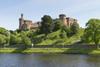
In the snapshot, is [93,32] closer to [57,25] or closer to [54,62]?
[54,62]

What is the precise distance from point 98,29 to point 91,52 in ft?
32.1

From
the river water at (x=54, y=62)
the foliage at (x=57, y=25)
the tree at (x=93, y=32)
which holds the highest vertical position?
the foliage at (x=57, y=25)

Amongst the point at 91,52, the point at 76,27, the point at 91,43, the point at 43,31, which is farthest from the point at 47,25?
the point at 91,52

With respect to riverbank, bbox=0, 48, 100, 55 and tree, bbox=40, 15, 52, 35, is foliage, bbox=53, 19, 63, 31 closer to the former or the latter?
tree, bbox=40, 15, 52, 35

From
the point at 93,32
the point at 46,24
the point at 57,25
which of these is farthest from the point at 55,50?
the point at 57,25

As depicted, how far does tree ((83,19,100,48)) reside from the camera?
113 m

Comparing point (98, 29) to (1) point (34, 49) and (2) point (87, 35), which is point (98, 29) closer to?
(2) point (87, 35)

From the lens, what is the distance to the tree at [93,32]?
11294cm

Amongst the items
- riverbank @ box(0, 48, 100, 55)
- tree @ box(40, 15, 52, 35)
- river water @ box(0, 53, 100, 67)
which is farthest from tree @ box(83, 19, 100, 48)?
tree @ box(40, 15, 52, 35)

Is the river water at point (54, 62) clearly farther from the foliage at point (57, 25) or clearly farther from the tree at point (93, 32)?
the foliage at point (57, 25)

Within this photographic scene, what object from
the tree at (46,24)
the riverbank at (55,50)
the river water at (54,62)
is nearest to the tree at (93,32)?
the riverbank at (55,50)

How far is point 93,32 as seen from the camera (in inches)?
4451

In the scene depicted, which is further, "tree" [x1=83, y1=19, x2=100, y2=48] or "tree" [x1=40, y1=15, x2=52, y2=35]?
"tree" [x1=40, y1=15, x2=52, y2=35]

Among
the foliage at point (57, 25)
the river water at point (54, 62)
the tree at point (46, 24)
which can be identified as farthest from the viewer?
the foliage at point (57, 25)
